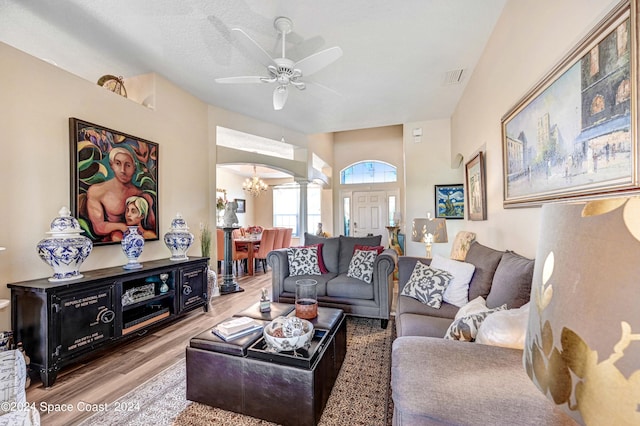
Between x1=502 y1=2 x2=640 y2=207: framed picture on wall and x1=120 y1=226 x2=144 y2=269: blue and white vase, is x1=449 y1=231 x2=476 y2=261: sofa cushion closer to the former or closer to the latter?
x1=502 y1=2 x2=640 y2=207: framed picture on wall

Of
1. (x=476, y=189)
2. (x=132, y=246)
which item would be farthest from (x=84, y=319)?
(x=476, y=189)

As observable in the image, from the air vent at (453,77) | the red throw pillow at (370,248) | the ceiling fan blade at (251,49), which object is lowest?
the red throw pillow at (370,248)

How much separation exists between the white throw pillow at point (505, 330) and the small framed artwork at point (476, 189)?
6.62ft

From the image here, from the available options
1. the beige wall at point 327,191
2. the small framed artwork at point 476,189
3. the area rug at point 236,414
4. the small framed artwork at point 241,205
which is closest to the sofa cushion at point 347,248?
the small framed artwork at point 476,189

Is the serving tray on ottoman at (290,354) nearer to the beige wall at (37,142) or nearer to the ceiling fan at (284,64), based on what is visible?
the beige wall at (37,142)

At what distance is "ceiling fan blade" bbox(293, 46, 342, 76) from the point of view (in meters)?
2.16

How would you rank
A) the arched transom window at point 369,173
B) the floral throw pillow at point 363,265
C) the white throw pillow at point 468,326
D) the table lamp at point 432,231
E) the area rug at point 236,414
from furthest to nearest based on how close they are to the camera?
1. the arched transom window at point 369,173
2. the table lamp at point 432,231
3. the floral throw pillow at point 363,265
4. the area rug at point 236,414
5. the white throw pillow at point 468,326

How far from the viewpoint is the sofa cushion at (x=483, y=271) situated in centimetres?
204

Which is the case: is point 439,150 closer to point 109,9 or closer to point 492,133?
point 492,133

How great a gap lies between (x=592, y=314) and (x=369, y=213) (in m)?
7.24

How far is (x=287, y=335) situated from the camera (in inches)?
64.2

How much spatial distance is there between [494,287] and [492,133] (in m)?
1.63

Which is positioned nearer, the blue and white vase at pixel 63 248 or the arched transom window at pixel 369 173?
the blue and white vase at pixel 63 248

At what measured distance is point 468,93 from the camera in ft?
11.6
